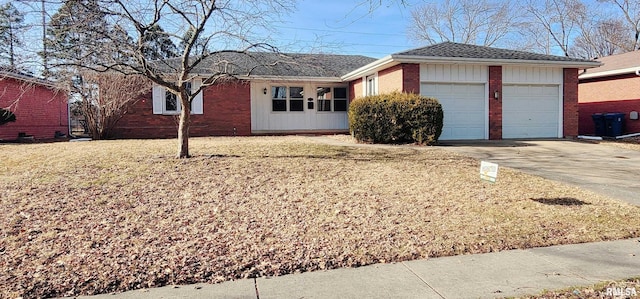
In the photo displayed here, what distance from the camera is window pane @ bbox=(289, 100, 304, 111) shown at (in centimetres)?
1933

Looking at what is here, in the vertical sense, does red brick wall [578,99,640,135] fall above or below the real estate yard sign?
above

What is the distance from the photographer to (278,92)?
19.2 m

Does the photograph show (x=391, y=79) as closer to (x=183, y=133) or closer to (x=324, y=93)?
(x=324, y=93)

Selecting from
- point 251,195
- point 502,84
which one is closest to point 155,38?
point 251,195

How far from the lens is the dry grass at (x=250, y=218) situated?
151 inches

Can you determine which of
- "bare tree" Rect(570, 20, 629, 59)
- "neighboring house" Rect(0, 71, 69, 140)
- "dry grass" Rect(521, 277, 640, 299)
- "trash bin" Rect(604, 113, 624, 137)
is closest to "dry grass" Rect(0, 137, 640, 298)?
"dry grass" Rect(521, 277, 640, 299)

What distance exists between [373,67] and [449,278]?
1238 centimetres

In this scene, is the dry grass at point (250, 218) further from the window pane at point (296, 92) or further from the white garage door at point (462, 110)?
the window pane at point (296, 92)

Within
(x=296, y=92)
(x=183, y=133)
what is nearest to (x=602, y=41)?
(x=296, y=92)

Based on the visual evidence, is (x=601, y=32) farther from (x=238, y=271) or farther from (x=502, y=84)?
(x=238, y=271)

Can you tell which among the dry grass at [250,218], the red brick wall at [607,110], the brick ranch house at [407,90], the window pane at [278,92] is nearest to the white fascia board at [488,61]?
the brick ranch house at [407,90]

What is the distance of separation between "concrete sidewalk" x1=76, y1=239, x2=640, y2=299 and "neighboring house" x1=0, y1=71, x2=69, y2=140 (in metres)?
14.9

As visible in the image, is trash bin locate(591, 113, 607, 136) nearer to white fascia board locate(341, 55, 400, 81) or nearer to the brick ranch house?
the brick ranch house

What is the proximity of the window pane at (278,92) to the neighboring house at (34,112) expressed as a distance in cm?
820
